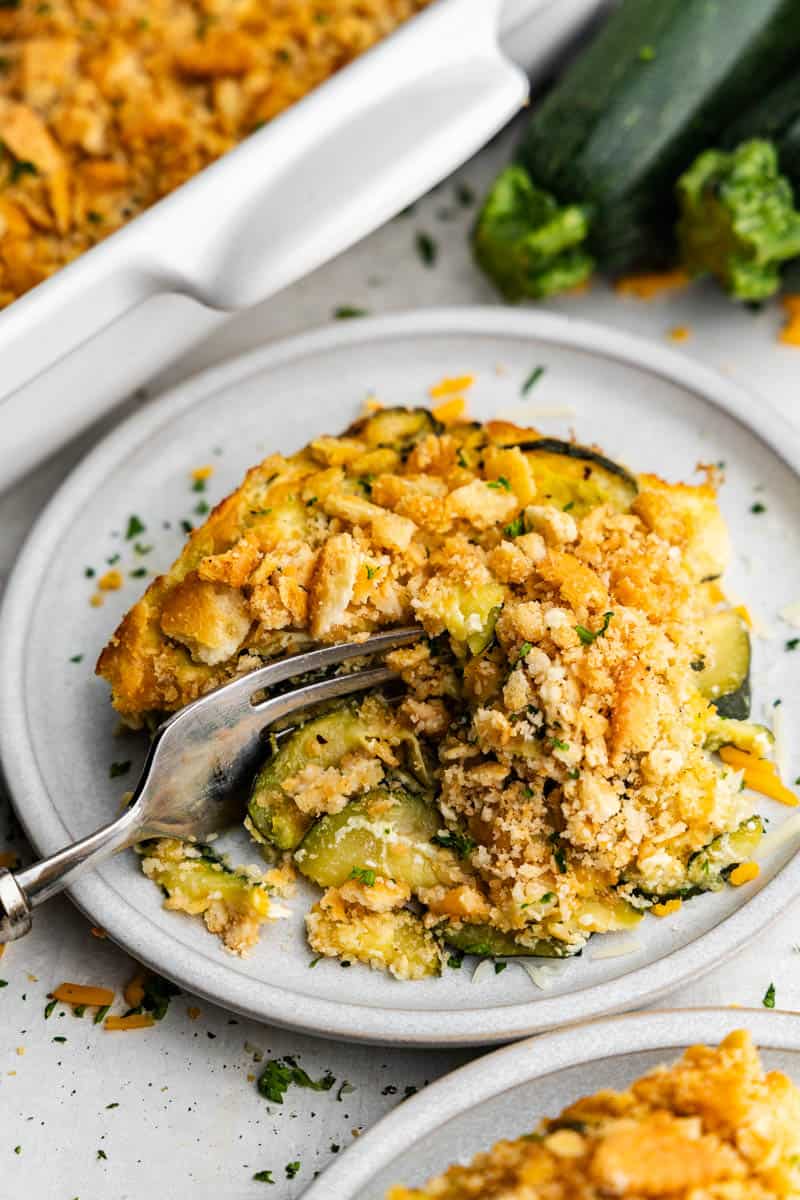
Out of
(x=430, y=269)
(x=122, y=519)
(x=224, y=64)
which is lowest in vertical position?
(x=122, y=519)

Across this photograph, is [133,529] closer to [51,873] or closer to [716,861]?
[51,873]

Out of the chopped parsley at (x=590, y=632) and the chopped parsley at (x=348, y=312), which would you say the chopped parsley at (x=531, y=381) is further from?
A: the chopped parsley at (x=590, y=632)

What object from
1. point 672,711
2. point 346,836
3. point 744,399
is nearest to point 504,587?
point 672,711

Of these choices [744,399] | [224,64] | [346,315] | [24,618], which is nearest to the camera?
[24,618]

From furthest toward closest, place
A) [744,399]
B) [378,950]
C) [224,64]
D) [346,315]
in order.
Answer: [346,315] < [224,64] < [744,399] < [378,950]

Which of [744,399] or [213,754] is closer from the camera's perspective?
[213,754]

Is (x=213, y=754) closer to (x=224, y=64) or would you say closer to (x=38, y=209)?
(x=38, y=209)

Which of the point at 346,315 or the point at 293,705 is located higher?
the point at 346,315

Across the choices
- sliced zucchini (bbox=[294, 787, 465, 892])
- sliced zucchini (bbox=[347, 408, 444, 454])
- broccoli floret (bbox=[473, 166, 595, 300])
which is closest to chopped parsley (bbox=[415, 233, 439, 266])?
broccoli floret (bbox=[473, 166, 595, 300])
